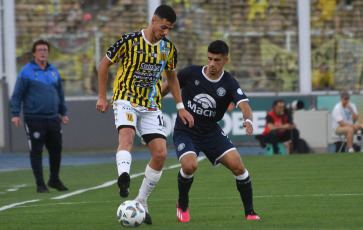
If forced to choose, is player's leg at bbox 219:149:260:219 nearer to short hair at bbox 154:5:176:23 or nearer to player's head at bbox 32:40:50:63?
short hair at bbox 154:5:176:23

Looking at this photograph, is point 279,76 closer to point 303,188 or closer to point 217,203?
point 303,188

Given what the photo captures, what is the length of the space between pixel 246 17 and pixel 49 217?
17122mm

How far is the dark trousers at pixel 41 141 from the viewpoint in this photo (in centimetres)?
1256

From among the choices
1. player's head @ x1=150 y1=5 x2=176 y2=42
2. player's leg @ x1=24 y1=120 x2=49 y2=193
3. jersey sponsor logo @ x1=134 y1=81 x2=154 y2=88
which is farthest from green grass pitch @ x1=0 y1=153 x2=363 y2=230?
player's head @ x1=150 y1=5 x2=176 y2=42

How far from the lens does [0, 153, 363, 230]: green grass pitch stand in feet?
27.2

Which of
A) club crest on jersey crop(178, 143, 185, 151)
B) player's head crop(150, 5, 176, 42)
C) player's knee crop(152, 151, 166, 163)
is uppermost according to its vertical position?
player's head crop(150, 5, 176, 42)

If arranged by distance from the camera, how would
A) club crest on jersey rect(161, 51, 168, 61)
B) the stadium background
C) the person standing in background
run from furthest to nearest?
the stadium background, the person standing in background, club crest on jersey rect(161, 51, 168, 61)

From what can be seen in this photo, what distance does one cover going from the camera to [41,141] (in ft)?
41.5

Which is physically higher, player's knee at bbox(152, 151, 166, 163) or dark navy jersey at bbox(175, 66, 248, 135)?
dark navy jersey at bbox(175, 66, 248, 135)

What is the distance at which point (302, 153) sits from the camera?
2017cm

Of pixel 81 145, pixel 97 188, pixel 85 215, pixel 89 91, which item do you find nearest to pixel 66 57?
pixel 89 91

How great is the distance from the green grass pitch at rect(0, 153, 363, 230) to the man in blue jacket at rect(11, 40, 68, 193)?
24.1 inches

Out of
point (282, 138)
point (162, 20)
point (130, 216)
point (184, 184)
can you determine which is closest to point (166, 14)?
point (162, 20)

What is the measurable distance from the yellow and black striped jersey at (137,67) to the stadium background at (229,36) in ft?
52.7
